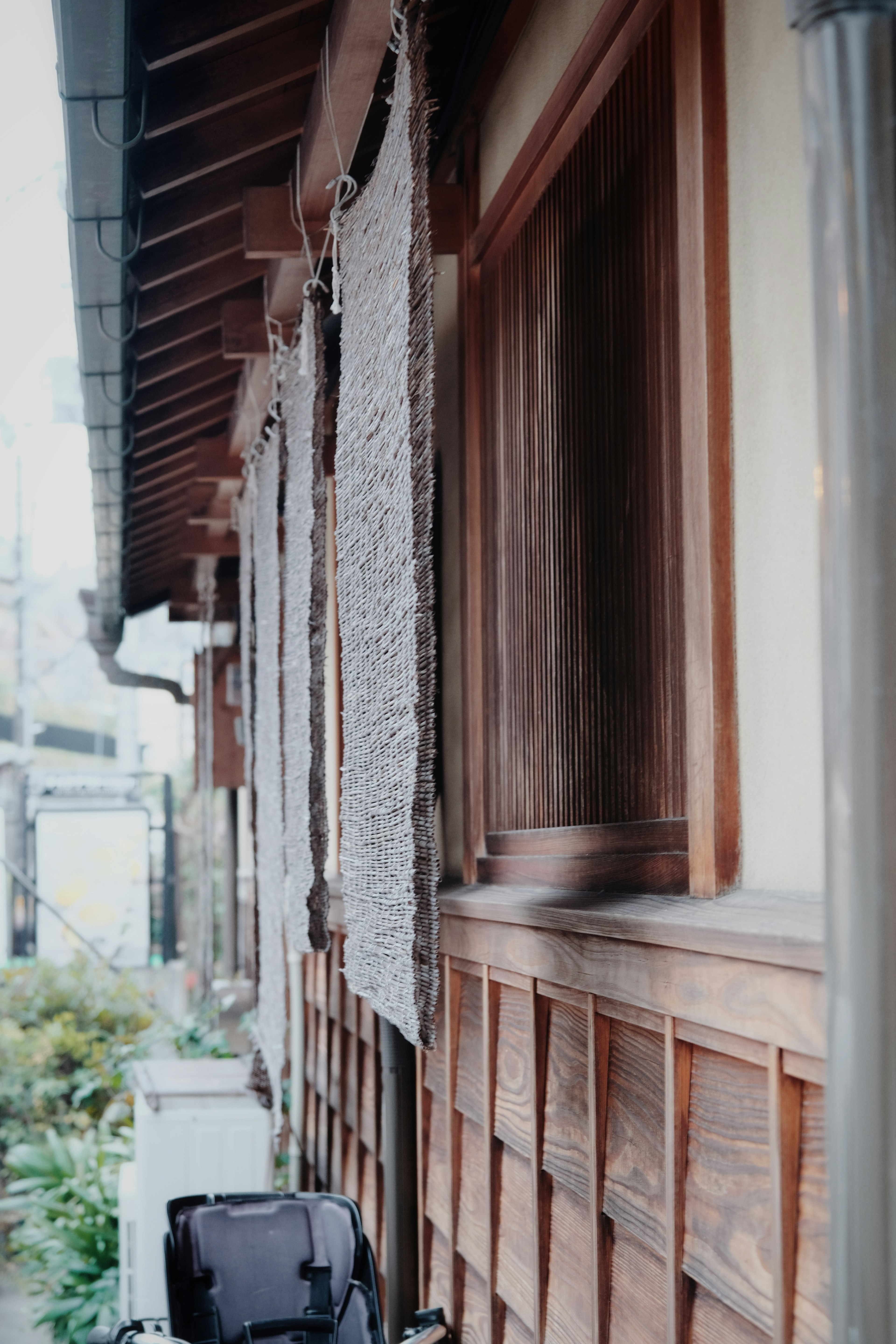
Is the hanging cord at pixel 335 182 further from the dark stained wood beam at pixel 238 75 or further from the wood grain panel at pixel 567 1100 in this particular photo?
the wood grain panel at pixel 567 1100

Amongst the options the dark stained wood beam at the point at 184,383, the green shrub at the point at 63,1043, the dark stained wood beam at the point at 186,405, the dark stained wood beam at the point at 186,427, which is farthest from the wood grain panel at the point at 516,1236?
the green shrub at the point at 63,1043

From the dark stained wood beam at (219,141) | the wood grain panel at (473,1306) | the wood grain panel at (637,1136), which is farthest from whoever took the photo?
the dark stained wood beam at (219,141)

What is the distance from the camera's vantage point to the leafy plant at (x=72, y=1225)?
662cm

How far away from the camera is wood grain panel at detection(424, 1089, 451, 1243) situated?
3.14 metres

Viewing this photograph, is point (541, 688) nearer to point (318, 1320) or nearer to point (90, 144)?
point (90, 144)

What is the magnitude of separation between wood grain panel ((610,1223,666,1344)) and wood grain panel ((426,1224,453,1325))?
1.22 metres

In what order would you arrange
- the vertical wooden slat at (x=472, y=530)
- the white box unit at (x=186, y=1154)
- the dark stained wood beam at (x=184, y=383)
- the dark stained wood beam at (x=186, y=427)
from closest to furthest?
1. the vertical wooden slat at (x=472, y=530)
2. the dark stained wood beam at (x=184, y=383)
3. the white box unit at (x=186, y=1154)
4. the dark stained wood beam at (x=186, y=427)

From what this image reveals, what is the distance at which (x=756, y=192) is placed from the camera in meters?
1.60

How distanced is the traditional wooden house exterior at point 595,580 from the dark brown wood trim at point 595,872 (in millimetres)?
13

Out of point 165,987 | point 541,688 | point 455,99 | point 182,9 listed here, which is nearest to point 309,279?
point 455,99

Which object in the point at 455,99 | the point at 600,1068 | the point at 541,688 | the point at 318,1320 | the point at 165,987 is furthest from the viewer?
the point at 165,987

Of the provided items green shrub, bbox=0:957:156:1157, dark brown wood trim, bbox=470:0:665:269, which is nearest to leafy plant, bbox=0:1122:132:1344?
green shrub, bbox=0:957:156:1157

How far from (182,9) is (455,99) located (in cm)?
90

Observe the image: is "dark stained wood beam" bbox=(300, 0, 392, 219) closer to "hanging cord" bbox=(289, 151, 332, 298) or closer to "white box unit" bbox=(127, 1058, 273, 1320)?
"hanging cord" bbox=(289, 151, 332, 298)
